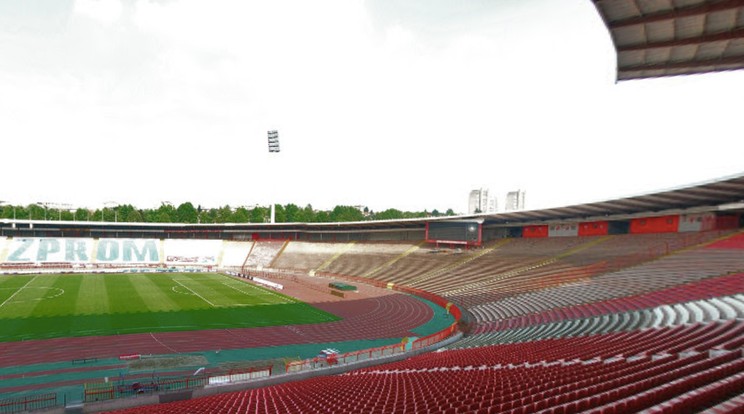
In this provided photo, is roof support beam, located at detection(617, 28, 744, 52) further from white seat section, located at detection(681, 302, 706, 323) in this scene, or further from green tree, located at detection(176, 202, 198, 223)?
green tree, located at detection(176, 202, 198, 223)

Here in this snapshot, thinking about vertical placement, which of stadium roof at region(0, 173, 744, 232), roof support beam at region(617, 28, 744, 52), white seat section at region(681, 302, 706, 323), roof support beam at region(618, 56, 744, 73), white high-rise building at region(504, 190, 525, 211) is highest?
white high-rise building at region(504, 190, 525, 211)

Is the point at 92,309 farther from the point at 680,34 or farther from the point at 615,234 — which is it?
the point at 615,234

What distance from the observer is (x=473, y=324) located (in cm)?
3048

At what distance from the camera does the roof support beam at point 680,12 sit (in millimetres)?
9742

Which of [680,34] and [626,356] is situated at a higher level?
[680,34]

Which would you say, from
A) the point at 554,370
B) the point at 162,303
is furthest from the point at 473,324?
the point at 162,303

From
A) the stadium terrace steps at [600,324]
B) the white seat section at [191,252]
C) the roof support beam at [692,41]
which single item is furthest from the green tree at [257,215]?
the roof support beam at [692,41]

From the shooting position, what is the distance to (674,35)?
37.6ft

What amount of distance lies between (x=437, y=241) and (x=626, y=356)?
4576 cm

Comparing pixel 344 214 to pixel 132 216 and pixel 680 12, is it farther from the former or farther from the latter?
pixel 680 12

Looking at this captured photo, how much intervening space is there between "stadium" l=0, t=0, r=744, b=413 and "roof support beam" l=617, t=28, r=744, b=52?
0.04 metres

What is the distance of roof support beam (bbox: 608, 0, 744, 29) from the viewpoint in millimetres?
9742

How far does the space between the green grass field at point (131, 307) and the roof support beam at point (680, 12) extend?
2787 cm

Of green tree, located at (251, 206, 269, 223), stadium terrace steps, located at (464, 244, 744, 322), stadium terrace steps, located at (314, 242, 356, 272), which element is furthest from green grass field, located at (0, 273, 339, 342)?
green tree, located at (251, 206, 269, 223)
